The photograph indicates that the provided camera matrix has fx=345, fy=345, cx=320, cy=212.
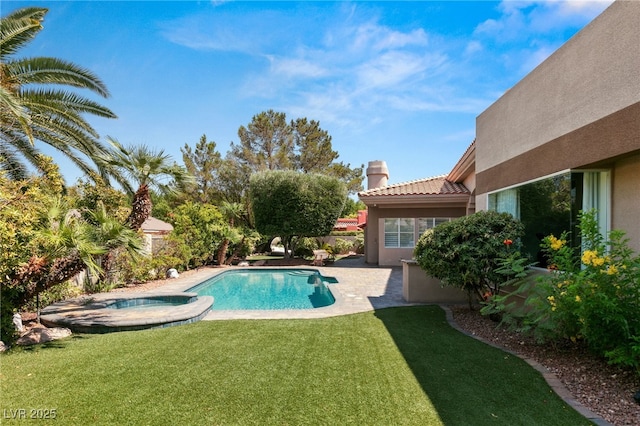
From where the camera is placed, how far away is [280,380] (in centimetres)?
562

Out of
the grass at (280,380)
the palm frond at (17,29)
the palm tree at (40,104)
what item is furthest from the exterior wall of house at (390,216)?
the palm frond at (17,29)

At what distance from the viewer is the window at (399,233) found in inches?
930

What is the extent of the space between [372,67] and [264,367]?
12822mm

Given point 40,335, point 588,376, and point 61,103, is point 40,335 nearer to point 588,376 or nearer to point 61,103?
point 61,103

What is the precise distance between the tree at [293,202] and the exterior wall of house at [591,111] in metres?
17.4

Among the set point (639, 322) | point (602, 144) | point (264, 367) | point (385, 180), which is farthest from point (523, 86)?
point (385, 180)

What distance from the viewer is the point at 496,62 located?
12.6 metres

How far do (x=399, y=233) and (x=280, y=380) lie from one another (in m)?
19.2

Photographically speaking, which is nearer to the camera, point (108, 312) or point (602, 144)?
point (602, 144)

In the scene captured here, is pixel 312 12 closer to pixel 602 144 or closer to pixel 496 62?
pixel 496 62

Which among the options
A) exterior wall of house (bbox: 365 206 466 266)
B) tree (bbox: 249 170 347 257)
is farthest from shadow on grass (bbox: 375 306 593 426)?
tree (bbox: 249 170 347 257)

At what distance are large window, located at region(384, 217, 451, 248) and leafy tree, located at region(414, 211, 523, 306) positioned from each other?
13730 millimetres

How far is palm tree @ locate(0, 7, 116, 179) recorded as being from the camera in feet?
31.7

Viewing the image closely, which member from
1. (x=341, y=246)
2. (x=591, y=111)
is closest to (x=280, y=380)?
(x=591, y=111)
